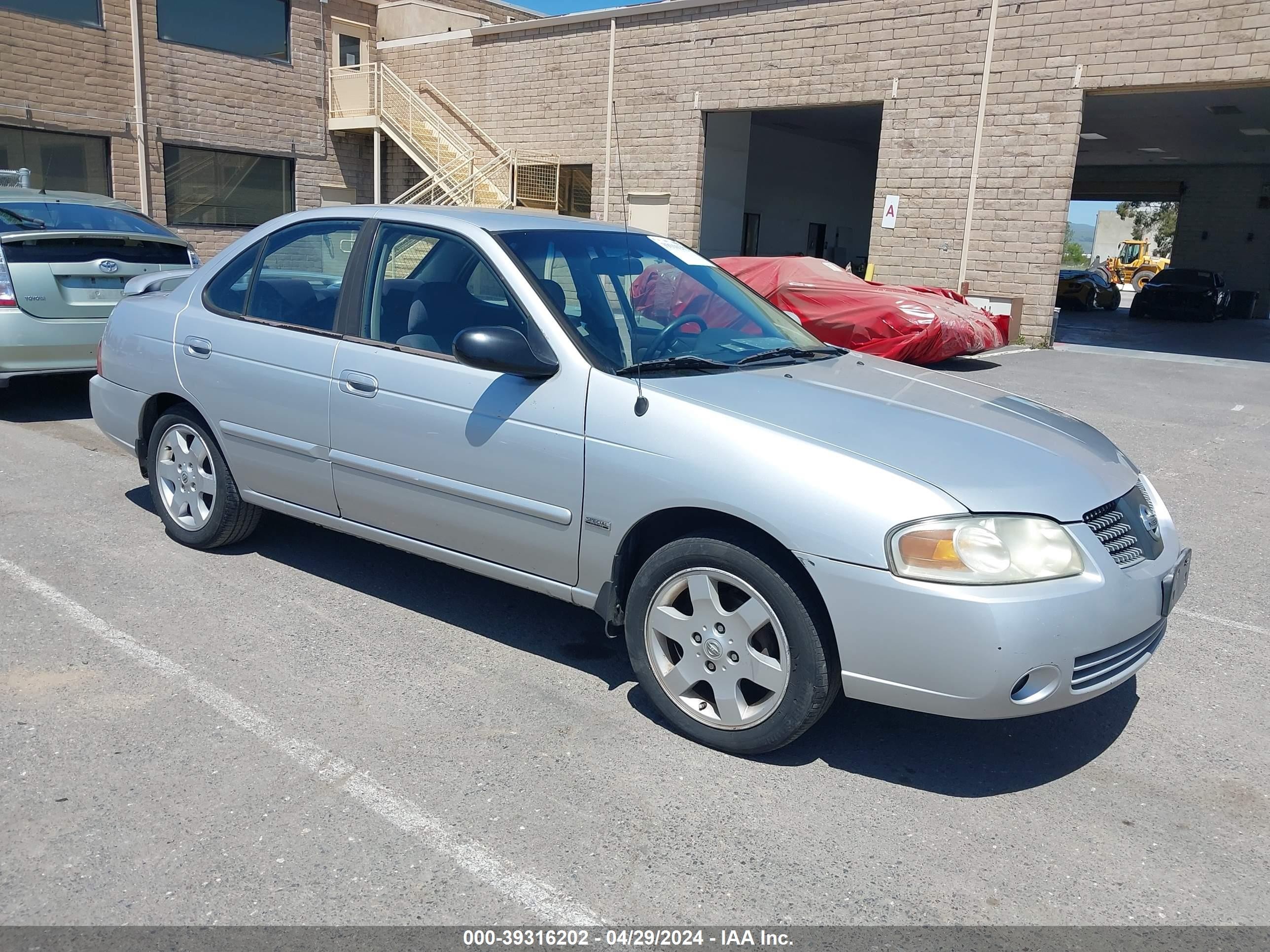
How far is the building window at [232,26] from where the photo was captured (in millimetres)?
21953

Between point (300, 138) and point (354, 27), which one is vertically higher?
point (354, 27)

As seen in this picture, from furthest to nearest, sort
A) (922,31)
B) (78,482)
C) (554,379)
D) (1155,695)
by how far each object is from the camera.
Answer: (922,31), (78,482), (1155,695), (554,379)

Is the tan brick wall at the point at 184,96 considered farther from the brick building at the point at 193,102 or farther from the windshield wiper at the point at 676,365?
the windshield wiper at the point at 676,365

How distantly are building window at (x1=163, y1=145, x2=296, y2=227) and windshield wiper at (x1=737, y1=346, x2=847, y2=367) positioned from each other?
20347mm

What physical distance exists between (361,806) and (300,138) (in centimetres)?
2441

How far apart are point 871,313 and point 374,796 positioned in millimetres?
11561

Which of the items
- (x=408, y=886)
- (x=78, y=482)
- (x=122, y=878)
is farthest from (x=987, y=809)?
(x=78, y=482)

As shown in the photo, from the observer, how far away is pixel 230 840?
9.74 feet

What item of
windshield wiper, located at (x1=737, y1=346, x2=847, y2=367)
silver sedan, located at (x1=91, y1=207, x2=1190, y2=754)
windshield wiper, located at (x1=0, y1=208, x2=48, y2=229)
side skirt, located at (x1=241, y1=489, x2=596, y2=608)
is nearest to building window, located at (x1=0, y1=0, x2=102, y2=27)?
windshield wiper, located at (x1=0, y1=208, x2=48, y2=229)

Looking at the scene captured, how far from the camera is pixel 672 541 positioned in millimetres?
3631

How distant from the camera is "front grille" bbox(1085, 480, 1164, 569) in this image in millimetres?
3393

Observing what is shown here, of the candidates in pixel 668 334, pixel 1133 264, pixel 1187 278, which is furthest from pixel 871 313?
pixel 1133 264

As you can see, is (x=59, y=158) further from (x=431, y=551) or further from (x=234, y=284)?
(x=431, y=551)

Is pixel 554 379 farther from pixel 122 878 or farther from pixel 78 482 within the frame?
pixel 78 482
